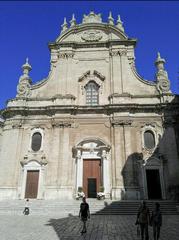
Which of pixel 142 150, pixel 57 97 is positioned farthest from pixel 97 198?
pixel 57 97

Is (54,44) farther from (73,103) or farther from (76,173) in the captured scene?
(76,173)

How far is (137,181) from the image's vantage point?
19.9 meters

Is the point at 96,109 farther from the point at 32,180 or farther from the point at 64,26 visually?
the point at 64,26

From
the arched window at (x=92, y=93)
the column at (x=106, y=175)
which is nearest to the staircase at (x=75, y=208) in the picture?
the column at (x=106, y=175)

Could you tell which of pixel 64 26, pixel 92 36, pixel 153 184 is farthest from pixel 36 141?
pixel 64 26

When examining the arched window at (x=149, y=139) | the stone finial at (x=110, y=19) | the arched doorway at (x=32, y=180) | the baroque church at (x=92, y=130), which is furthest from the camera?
the stone finial at (x=110, y=19)

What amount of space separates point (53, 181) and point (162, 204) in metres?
9.05

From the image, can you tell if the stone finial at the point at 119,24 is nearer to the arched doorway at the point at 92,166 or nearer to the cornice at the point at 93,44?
the cornice at the point at 93,44

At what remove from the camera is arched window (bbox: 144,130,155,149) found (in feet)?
70.1

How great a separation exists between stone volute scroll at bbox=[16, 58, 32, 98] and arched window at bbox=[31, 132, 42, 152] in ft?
14.6

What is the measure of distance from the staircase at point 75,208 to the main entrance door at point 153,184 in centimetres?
236

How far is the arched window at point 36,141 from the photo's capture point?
22.0m

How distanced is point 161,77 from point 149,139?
6.60m

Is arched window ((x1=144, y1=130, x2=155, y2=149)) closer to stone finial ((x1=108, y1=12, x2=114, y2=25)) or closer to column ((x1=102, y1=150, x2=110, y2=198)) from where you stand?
column ((x1=102, y1=150, x2=110, y2=198))
